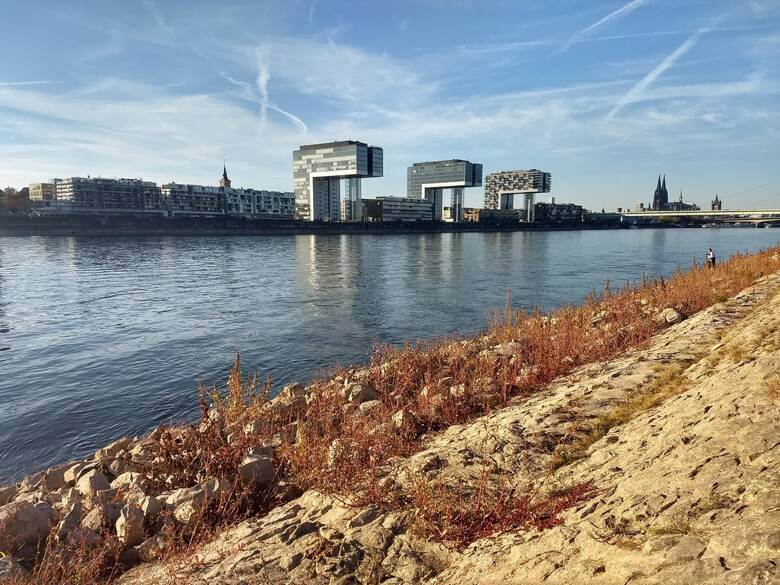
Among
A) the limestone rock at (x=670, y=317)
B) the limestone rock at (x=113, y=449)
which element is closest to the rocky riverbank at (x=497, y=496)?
the limestone rock at (x=113, y=449)

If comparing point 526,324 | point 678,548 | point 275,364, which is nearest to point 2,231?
point 275,364

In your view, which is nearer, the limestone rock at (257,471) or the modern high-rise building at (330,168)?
the limestone rock at (257,471)

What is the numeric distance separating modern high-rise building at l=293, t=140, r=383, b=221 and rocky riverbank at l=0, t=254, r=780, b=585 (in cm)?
15643

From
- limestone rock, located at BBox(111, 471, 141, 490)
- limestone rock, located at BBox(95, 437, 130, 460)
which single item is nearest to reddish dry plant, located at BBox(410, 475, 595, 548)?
limestone rock, located at BBox(111, 471, 141, 490)

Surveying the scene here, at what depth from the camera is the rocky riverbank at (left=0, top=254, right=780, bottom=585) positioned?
3848 mm

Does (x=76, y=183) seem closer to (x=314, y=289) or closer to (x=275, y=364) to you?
(x=314, y=289)

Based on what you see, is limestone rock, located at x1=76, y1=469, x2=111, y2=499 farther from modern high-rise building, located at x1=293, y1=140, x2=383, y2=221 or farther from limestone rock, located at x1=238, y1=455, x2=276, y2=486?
modern high-rise building, located at x1=293, y1=140, x2=383, y2=221

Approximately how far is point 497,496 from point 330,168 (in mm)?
168371

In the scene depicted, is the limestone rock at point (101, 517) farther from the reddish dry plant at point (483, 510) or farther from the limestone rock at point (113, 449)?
the reddish dry plant at point (483, 510)

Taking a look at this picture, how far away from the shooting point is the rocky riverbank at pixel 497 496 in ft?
12.6

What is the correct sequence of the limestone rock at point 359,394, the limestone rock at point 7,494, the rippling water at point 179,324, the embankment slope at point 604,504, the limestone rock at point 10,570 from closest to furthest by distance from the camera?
the embankment slope at point 604,504 → the limestone rock at point 10,570 → the limestone rock at point 7,494 → the limestone rock at point 359,394 → the rippling water at point 179,324

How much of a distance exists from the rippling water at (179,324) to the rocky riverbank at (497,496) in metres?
4.63

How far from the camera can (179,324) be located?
24.8m

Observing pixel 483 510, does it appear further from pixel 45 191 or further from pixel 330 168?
pixel 45 191
